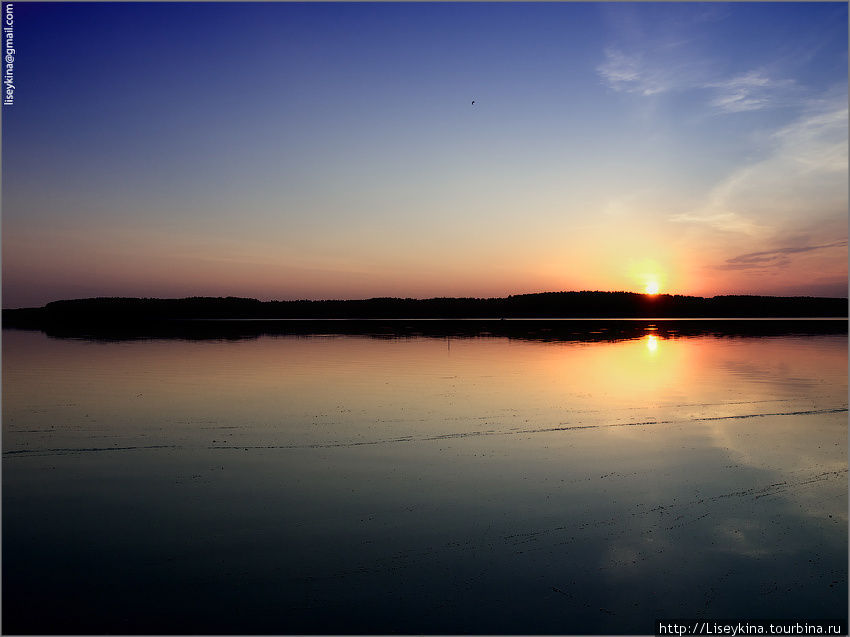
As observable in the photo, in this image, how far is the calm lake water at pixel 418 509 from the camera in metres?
6.89

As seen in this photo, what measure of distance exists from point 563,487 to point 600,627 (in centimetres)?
422

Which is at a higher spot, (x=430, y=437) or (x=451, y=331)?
(x=451, y=331)

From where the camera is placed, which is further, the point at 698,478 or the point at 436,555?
the point at 698,478

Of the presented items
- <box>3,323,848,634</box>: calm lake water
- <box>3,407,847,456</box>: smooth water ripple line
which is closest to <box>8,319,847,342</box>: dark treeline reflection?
<box>3,407,847,456</box>: smooth water ripple line

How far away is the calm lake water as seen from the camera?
6.89 m

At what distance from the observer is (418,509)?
31.8ft

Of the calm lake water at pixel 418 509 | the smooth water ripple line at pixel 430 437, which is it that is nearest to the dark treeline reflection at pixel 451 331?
the smooth water ripple line at pixel 430 437

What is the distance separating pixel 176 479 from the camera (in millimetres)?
11250

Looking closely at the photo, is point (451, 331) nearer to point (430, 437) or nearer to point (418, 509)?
point (430, 437)

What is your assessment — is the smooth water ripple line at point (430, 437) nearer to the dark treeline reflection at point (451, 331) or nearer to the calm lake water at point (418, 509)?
the calm lake water at point (418, 509)

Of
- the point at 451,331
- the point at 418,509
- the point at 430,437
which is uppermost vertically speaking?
the point at 451,331

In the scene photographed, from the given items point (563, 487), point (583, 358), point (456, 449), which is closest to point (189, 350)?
point (583, 358)

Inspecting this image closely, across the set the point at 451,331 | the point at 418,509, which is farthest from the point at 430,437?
the point at 451,331

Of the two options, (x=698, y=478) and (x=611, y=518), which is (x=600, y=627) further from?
(x=698, y=478)
